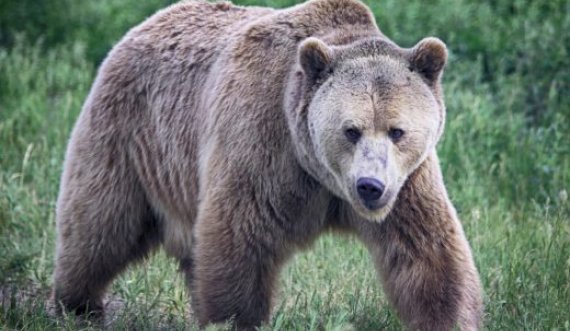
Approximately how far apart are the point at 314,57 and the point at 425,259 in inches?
39.5

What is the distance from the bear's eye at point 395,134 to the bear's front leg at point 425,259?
36cm

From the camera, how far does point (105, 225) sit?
611cm

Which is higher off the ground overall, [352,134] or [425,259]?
[352,134]

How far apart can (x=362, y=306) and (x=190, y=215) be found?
3.24 feet

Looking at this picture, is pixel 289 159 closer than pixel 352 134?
No

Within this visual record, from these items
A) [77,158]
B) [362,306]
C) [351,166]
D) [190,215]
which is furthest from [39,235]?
[351,166]

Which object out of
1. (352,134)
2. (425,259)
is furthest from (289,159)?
(425,259)

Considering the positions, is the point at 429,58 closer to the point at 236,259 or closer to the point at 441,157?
the point at 236,259

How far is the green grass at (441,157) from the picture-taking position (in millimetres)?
5887

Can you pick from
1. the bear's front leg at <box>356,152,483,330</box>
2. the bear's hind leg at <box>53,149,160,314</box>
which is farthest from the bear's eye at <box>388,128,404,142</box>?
the bear's hind leg at <box>53,149,160,314</box>

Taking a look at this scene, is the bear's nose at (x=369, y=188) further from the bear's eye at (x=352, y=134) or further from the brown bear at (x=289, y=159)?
the bear's eye at (x=352, y=134)

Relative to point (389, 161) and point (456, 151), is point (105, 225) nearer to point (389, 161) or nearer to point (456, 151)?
point (389, 161)

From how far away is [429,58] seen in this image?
16.5 ft

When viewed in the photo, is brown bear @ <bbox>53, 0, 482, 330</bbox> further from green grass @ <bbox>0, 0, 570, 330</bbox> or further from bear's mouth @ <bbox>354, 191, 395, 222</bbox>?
green grass @ <bbox>0, 0, 570, 330</bbox>
